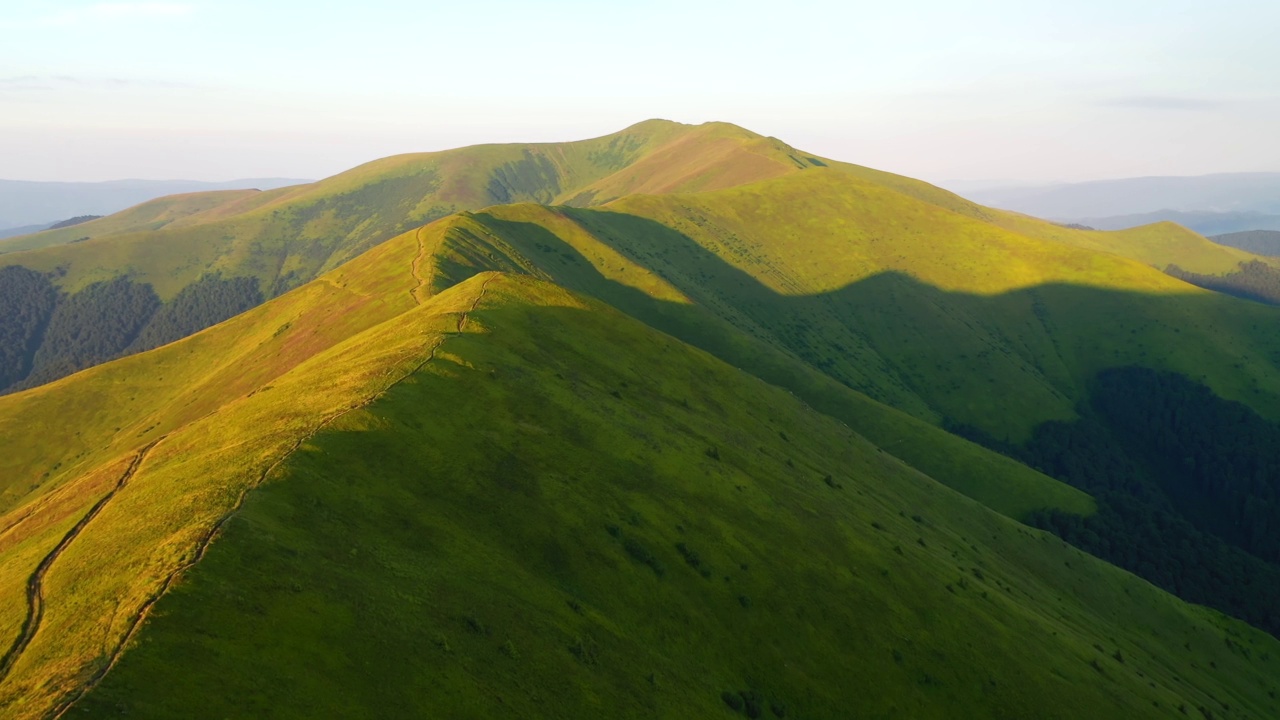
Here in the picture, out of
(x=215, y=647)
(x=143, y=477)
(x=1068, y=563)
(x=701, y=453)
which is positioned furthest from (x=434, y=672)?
(x=1068, y=563)

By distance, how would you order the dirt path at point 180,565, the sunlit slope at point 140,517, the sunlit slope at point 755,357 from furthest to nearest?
the sunlit slope at point 755,357
the sunlit slope at point 140,517
the dirt path at point 180,565

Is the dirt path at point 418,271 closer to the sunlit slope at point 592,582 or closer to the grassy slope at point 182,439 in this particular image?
the grassy slope at point 182,439

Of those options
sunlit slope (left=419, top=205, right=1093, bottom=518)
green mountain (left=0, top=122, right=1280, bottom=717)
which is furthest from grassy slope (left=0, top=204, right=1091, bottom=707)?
sunlit slope (left=419, top=205, right=1093, bottom=518)

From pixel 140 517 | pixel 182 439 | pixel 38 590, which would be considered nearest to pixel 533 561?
pixel 140 517

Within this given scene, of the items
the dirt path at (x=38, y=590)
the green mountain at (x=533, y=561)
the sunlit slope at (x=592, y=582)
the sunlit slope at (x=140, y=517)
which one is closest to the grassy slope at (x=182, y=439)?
the sunlit slope at (x=140, y=517)

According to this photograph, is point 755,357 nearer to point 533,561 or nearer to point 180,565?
point 533,561

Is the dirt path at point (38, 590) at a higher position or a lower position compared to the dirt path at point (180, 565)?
lower

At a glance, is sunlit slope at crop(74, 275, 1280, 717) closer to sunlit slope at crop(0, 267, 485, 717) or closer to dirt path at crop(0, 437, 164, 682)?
sunlit slope at crop(0, 267, 485, 717)
